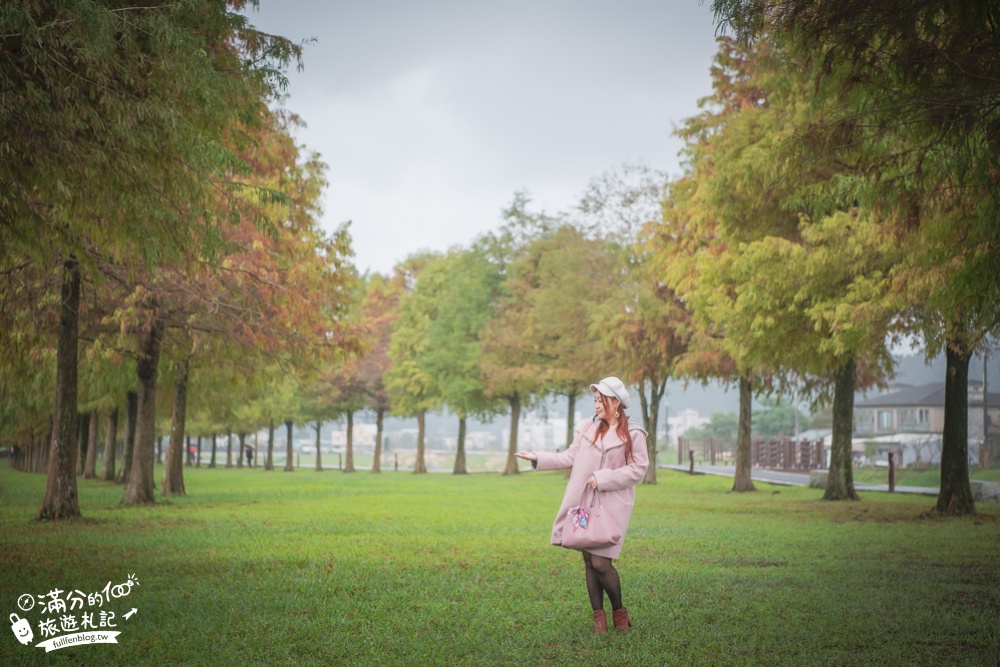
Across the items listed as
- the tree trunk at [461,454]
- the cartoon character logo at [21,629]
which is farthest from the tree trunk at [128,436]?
the cartoon character logo at [21,629]

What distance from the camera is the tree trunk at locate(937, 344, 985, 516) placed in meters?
19.0

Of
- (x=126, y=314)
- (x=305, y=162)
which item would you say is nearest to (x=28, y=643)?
(x=126, y=314)

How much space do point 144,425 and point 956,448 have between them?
680 inches

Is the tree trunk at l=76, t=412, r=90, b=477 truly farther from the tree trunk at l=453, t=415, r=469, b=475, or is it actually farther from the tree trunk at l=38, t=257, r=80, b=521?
the tree trunk at l=38, t=257, r=80, b=521

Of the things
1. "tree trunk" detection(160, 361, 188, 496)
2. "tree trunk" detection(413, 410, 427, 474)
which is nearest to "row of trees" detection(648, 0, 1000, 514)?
"tree trunk" detection(160, 361, 188, 496)

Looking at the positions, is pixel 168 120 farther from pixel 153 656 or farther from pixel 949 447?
pixel 949 447

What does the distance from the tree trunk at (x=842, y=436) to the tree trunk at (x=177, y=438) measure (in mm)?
16312

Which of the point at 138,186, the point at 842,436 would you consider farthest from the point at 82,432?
the point at 138,186

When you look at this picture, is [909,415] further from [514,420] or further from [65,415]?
[65,415]

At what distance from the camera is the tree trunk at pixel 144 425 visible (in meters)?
21.4

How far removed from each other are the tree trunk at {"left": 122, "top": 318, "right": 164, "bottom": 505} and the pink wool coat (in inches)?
632

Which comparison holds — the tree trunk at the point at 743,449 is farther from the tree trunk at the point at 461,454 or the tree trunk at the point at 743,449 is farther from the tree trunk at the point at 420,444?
the tree trunk at the point at 420,444

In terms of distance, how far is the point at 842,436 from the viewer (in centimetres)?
2414

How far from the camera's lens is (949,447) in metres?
19.0
